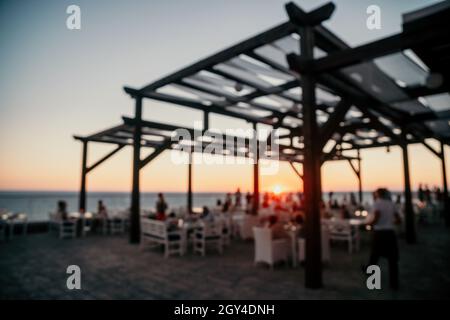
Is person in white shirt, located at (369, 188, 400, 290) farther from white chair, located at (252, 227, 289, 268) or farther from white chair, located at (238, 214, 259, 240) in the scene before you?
white chair, located at (238, 214, 259, 240)

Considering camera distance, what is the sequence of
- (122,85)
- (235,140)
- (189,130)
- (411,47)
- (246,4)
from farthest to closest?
(235,140) < (189,130) < (122,85) < (246,4) < (411,47)

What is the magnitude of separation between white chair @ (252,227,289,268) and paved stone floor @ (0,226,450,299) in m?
0.19

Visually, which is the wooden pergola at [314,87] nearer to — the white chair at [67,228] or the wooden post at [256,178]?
the wooden post at [256,178]

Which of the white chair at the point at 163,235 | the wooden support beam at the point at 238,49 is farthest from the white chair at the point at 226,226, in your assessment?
the wooden support beam at the point at 238,49

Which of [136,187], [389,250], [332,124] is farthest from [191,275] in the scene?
[136,187]

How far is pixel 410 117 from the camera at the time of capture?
309 inches

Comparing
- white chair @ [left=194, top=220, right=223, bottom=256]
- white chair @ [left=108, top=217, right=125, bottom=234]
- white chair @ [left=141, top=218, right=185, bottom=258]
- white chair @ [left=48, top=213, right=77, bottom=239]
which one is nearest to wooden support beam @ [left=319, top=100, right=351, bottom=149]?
white chair @ [left=194, top=220, right=223, bottom=256]

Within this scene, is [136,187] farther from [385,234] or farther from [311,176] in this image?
[385,234]

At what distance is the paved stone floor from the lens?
12.7 feet

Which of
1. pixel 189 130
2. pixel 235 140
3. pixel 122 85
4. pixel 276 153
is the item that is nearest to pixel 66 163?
pixel 122 85

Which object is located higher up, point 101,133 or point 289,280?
point 101,133

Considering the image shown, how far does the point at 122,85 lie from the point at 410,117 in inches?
321

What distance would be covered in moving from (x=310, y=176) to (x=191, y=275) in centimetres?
265
